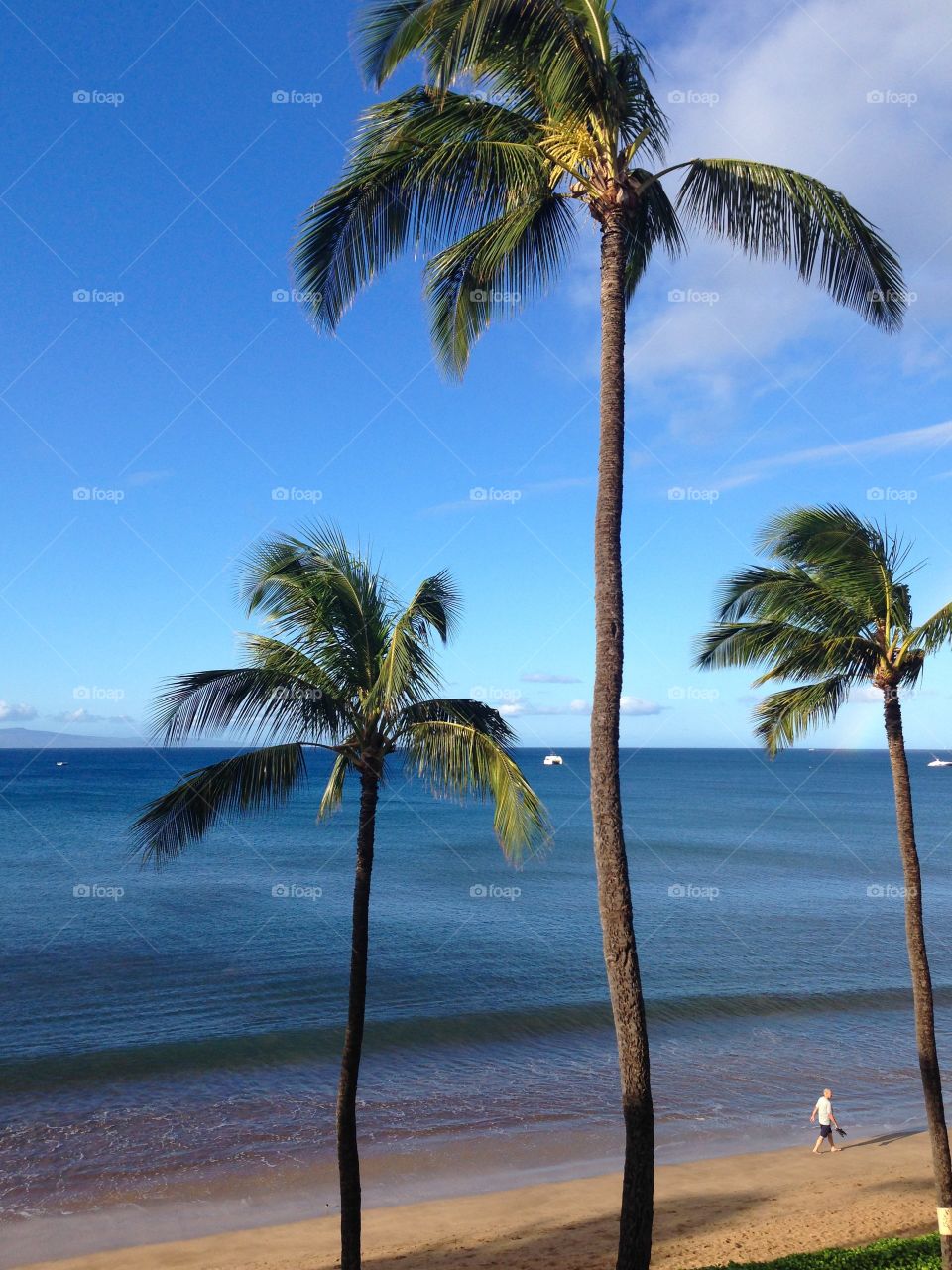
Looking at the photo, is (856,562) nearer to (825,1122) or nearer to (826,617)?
(826,617)

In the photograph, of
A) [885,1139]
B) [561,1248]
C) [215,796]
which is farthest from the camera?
[885,1139]

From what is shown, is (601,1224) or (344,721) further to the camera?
(601,1224)

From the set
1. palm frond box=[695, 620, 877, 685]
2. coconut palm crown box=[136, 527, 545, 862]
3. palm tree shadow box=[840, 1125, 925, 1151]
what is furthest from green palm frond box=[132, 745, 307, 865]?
palm tree shadow box=[840, 1125, 925, 1151]

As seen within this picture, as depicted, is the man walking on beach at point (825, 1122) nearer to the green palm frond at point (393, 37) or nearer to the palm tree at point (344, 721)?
the palm tree at point (344, 721)

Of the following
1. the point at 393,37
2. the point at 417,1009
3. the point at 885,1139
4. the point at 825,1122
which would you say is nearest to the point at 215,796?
the point at 393,37

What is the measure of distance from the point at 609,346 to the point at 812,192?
2.58 meters

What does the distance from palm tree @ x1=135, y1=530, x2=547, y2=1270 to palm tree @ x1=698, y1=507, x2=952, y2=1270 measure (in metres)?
4.97

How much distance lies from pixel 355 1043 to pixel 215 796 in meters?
3.70

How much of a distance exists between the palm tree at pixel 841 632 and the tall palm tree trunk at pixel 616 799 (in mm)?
6261

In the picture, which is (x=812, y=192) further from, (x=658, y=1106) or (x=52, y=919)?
(x=52, y=919)

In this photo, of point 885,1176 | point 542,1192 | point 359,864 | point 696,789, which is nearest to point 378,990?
point 542,1192

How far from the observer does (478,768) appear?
11.2 m

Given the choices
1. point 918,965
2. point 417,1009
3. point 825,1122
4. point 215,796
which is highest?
point 215,796

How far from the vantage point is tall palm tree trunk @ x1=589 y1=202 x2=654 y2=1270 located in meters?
7.93
